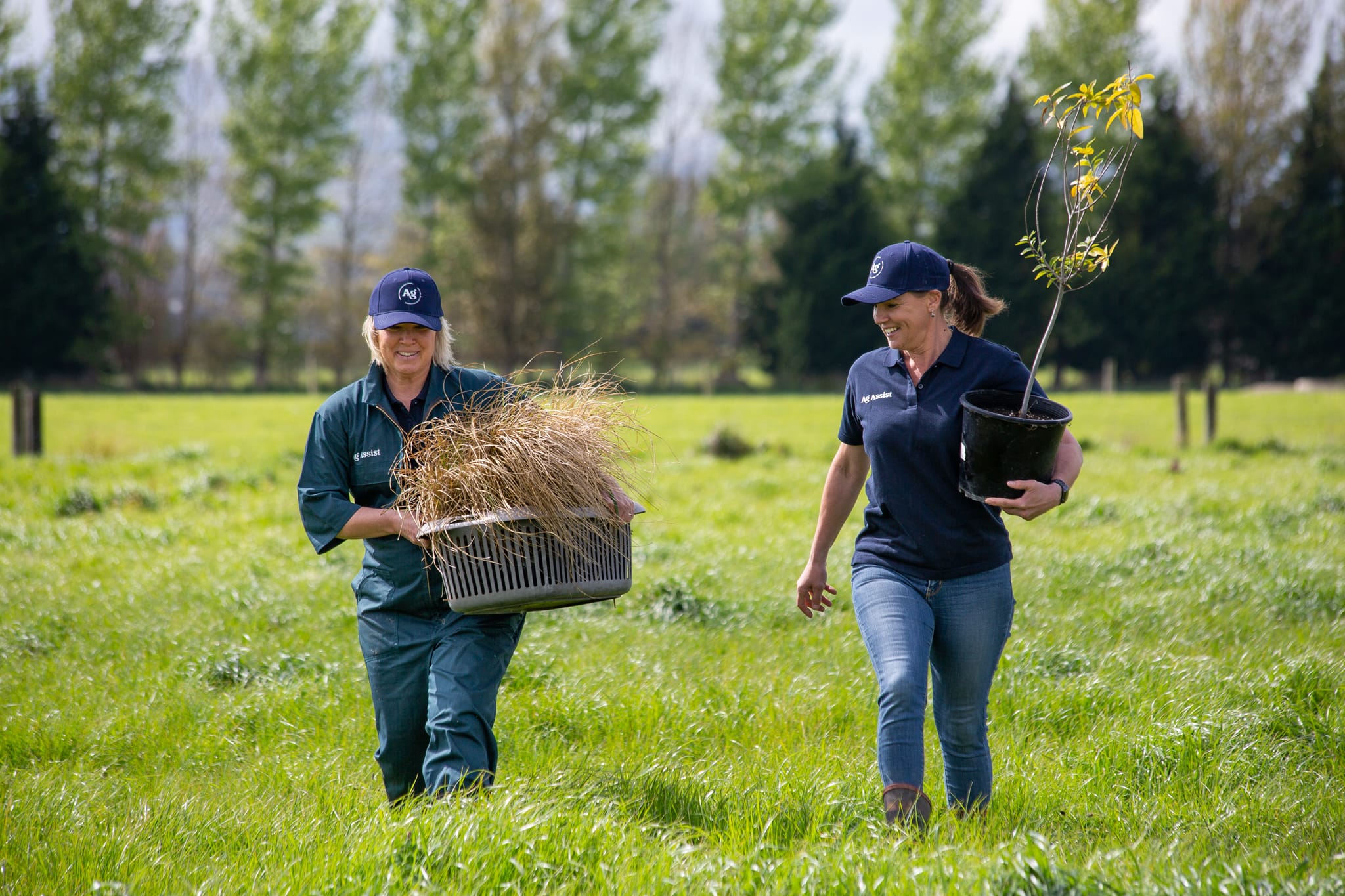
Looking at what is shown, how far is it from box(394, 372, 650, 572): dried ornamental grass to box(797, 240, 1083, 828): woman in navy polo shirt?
3.11 ft

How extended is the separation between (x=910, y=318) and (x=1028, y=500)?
767mm

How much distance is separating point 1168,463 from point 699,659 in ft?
34.7

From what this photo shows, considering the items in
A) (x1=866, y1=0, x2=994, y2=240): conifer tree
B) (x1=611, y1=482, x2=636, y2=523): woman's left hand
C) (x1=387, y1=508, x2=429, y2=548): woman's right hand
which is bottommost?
(x1=387, y1=508, x2=429, y2=548): woman's right hand

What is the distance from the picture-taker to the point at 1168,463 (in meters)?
14.0

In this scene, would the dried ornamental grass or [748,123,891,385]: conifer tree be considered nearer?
the dried ornamental grass

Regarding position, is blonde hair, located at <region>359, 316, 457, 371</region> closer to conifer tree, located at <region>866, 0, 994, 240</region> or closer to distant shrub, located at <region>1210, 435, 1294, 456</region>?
distant shrub, located at <region>1210, 435, 1294, 456</region>

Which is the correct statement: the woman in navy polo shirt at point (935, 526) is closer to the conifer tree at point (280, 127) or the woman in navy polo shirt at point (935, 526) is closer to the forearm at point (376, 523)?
the forearm at point (376, 523)

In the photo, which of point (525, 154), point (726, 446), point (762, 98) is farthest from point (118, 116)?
point (726, 446)

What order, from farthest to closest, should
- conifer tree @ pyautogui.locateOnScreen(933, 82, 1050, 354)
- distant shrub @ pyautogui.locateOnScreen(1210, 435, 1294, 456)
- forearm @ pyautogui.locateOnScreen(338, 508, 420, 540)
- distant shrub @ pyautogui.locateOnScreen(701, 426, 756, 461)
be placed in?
conifer tree @ pyautogui.locateOnScreen(933, 82, 1050, 354) < distant shrub @ pyautogui.locateOnScreen(701, 426, 756, 461) < distant shrub @ pyautogui.locateOnScreen(1210, 435, 1294, 456) < forearm @ pyautogui.locateOnScreen(338, 508, 420, 540)

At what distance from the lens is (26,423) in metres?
14.5

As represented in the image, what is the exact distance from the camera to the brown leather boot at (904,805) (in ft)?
11.0

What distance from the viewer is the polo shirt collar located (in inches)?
147

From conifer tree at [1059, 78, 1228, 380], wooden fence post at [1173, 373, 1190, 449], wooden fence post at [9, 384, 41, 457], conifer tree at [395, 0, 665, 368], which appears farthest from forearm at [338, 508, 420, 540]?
conifer tree at [1059, 78, 1228, 380]

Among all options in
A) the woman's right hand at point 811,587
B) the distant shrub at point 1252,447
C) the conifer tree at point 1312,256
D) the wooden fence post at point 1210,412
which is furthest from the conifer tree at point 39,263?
the conifer tree at point 1312,256
